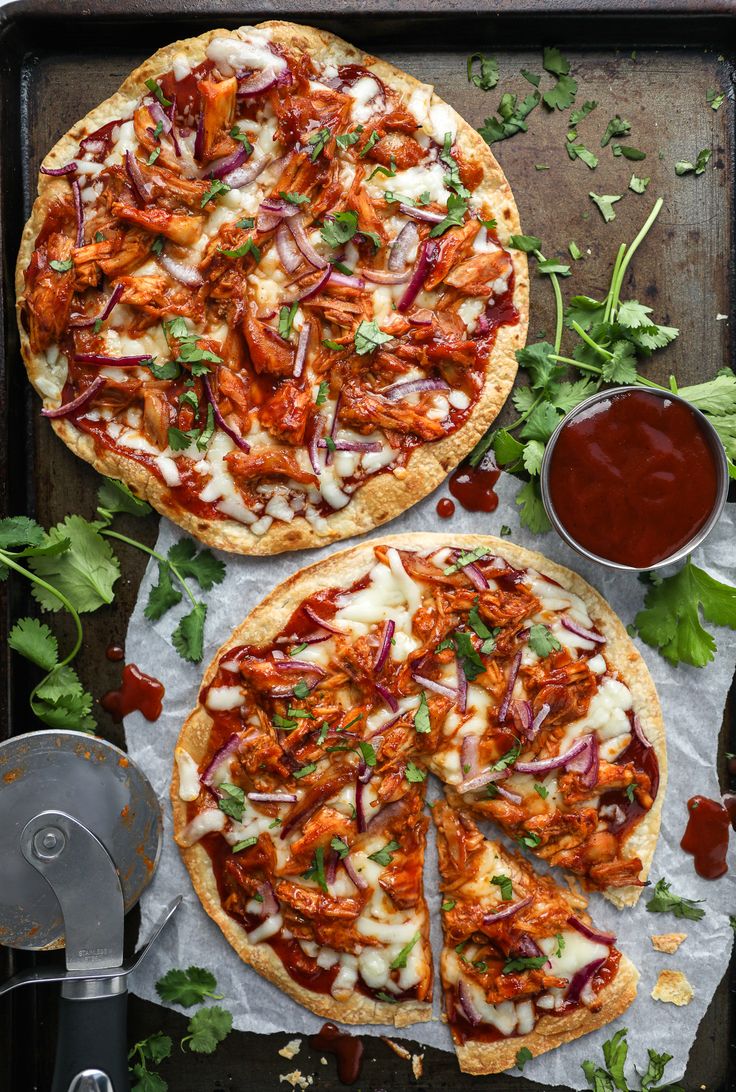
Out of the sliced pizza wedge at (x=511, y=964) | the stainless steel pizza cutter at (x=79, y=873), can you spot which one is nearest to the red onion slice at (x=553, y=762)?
the sliced pizza wedge at (x=511, y=964)

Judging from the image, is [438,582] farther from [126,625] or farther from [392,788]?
[126,625]

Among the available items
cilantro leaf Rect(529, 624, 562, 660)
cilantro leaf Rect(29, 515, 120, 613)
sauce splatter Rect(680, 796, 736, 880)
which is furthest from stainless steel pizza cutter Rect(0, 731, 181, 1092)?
sauce splatter Rect(680, 796, 736, 880)

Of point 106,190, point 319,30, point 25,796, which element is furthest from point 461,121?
point 25,796

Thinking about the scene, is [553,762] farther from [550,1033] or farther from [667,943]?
[550,1033]

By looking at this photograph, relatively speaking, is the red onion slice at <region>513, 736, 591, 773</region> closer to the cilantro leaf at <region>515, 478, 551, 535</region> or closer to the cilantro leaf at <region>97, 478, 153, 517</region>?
the cilantro leaf at <region>515, 478, 551, 535</region>

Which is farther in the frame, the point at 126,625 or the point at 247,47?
the point at 126,625

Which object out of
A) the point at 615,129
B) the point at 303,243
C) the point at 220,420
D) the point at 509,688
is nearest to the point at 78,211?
the point at 303,243
